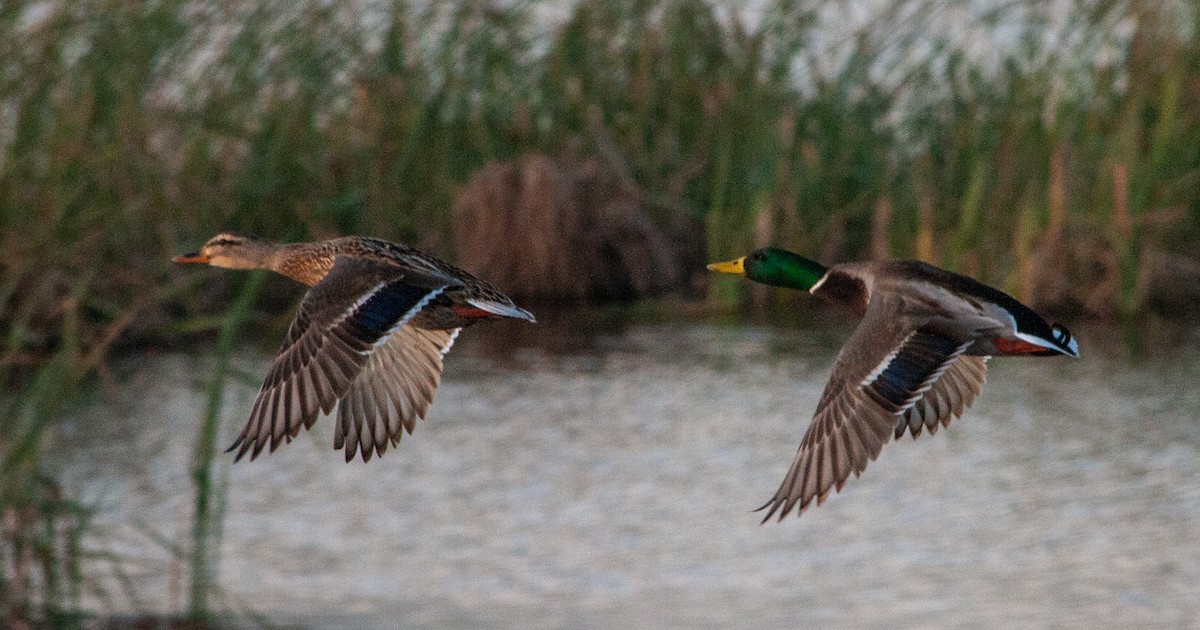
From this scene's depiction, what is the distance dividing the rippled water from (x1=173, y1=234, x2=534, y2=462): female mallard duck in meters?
4.84

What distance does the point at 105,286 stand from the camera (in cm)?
1273

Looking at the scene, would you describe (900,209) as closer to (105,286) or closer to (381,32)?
(381,32)

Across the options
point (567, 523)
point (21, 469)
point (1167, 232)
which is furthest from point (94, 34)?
point (1167, 232)

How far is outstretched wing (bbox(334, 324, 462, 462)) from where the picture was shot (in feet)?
14.2

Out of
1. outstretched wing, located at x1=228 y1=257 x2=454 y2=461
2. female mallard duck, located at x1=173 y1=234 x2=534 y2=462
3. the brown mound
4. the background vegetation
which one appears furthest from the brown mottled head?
the brown mound

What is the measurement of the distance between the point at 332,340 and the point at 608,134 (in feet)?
42.7

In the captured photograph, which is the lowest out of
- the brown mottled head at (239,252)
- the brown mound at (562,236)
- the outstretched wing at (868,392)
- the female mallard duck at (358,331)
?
the outstretched wing at (868,392)

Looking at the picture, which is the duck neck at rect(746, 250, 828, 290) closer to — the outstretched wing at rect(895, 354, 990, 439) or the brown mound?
the outstretched wing at rect(895, 354, 990, 439)

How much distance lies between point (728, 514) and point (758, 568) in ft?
3.34

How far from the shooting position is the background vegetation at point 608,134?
1267 centimetres

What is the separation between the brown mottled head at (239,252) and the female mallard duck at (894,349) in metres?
1.18

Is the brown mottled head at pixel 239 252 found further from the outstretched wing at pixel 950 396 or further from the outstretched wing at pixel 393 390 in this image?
the outstretched wing at pixel 950 396

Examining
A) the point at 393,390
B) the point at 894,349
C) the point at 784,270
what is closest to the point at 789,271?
the point at 784,270

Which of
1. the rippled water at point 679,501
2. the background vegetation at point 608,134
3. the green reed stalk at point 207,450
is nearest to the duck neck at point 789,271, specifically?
the green reed stalk at point 207,450
